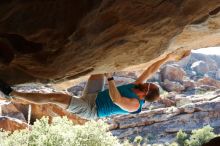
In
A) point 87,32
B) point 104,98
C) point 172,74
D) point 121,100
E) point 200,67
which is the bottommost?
point 121,100

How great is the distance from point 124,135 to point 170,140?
13.6 ft

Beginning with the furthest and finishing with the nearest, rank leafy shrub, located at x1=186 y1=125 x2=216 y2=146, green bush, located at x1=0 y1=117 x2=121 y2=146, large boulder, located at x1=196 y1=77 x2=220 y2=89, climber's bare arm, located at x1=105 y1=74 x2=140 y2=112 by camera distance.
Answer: large boulder, located at x1=196 y1=77 x2=220 y2=89
leafy shrub, located at x1=186 y1=125 x2=216 y2=146
green bush, located at x1=0 y1=117 x2=121 y2=146
climber's bare arm, located at x1=105 y1=74 x2=140 y2=112

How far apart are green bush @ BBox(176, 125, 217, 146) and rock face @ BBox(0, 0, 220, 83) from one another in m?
26.7

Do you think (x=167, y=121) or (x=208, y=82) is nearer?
(x=167, y=121)

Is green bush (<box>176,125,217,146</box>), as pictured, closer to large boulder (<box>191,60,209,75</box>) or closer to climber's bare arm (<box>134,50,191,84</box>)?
large boulder (<box>191,60,209,75</box>)

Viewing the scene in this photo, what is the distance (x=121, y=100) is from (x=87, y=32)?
6.79 ft

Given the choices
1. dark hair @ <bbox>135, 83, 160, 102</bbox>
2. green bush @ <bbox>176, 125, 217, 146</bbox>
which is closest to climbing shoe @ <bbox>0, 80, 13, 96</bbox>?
dark hair @ <bbox>135, 83, 160, 102</bbox>

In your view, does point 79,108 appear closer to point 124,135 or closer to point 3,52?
point 3,52

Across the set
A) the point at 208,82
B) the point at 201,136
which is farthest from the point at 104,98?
the point at 208,82

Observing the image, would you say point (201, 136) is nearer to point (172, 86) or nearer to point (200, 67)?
point (172, 86)

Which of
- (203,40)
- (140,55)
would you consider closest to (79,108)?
(140,55)

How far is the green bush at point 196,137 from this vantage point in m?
31.8

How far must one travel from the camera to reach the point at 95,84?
7.19 meters

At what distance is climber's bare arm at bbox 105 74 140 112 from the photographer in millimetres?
6430
